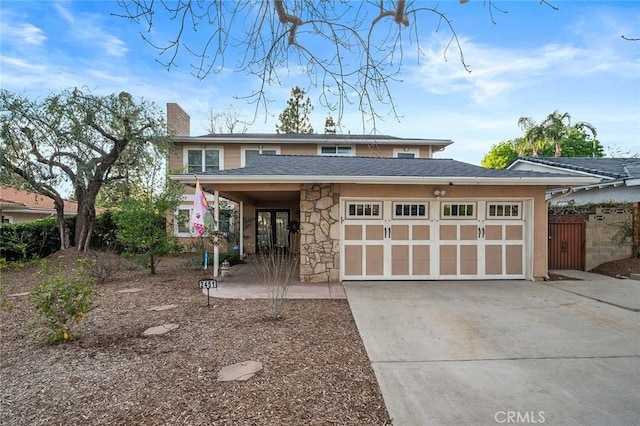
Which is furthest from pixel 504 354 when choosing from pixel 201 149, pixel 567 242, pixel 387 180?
pixel 201 149

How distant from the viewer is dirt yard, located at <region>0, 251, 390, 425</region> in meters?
2.64

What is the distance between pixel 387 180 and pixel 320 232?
1896 mm

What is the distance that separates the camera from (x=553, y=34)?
4977 millimetres

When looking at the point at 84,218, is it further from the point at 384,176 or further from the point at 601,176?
the point at 601,176

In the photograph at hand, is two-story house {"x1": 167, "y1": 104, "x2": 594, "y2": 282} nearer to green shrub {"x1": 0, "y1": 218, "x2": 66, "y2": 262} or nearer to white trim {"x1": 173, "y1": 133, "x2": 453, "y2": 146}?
white trim {"x1": 173, "y1": 133, "x2": 453, "y2": 146}

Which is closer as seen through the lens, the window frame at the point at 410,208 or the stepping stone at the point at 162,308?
the stepping stone at the point at 162,308

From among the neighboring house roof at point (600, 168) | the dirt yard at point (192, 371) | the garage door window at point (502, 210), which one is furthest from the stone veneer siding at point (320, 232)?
the neighboring house roof at point (600, 168)

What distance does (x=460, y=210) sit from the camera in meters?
8.09

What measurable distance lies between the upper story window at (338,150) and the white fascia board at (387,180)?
8.70 meters

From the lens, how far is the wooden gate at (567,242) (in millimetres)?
9562

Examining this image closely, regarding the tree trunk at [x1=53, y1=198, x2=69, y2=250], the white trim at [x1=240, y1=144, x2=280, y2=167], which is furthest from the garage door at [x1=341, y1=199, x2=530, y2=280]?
the tree trunk at [x1=53, y1=198, x2=69, y2=250]

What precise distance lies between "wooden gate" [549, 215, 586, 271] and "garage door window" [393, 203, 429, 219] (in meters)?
4.36

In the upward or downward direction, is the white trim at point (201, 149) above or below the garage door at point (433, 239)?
above

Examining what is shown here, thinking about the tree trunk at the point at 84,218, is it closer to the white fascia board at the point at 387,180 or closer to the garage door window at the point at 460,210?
the white fascia board at the point at 387,180
